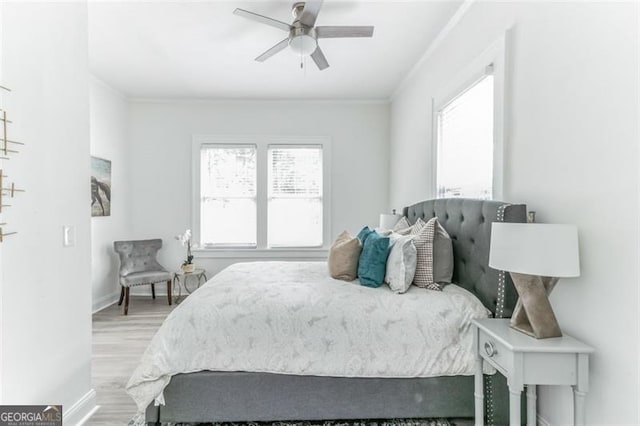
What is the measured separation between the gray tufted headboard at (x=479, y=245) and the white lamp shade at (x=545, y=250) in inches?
15.4

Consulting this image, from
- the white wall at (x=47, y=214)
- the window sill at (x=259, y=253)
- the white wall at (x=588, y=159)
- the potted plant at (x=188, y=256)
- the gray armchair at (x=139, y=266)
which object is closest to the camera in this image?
the white wall at (x=588, y=159)

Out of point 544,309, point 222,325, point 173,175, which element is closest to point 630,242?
point 544,309

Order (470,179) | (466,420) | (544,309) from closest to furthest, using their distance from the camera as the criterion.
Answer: (544,309), (466,420), (470,179)

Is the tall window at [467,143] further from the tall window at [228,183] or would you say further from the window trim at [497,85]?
the tall window at [228,183]

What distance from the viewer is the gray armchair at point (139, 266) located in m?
3.86

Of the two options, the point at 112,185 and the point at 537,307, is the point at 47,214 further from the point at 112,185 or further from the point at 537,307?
the point at 112,185

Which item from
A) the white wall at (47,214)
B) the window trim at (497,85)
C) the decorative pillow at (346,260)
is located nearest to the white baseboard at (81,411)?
the white wall at (47,214)

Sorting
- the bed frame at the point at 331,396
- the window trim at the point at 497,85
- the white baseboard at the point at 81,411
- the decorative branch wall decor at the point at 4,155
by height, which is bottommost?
the white baseboard at the point at 81,411

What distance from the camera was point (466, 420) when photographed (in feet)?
6.30

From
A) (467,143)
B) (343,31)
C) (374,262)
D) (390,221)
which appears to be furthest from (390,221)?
(343,31)

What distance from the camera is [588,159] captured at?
143 centimetres

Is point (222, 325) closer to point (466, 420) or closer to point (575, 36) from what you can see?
point (466, 420)

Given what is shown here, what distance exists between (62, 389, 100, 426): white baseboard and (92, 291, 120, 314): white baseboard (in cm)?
227

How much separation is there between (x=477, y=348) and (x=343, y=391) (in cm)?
75
